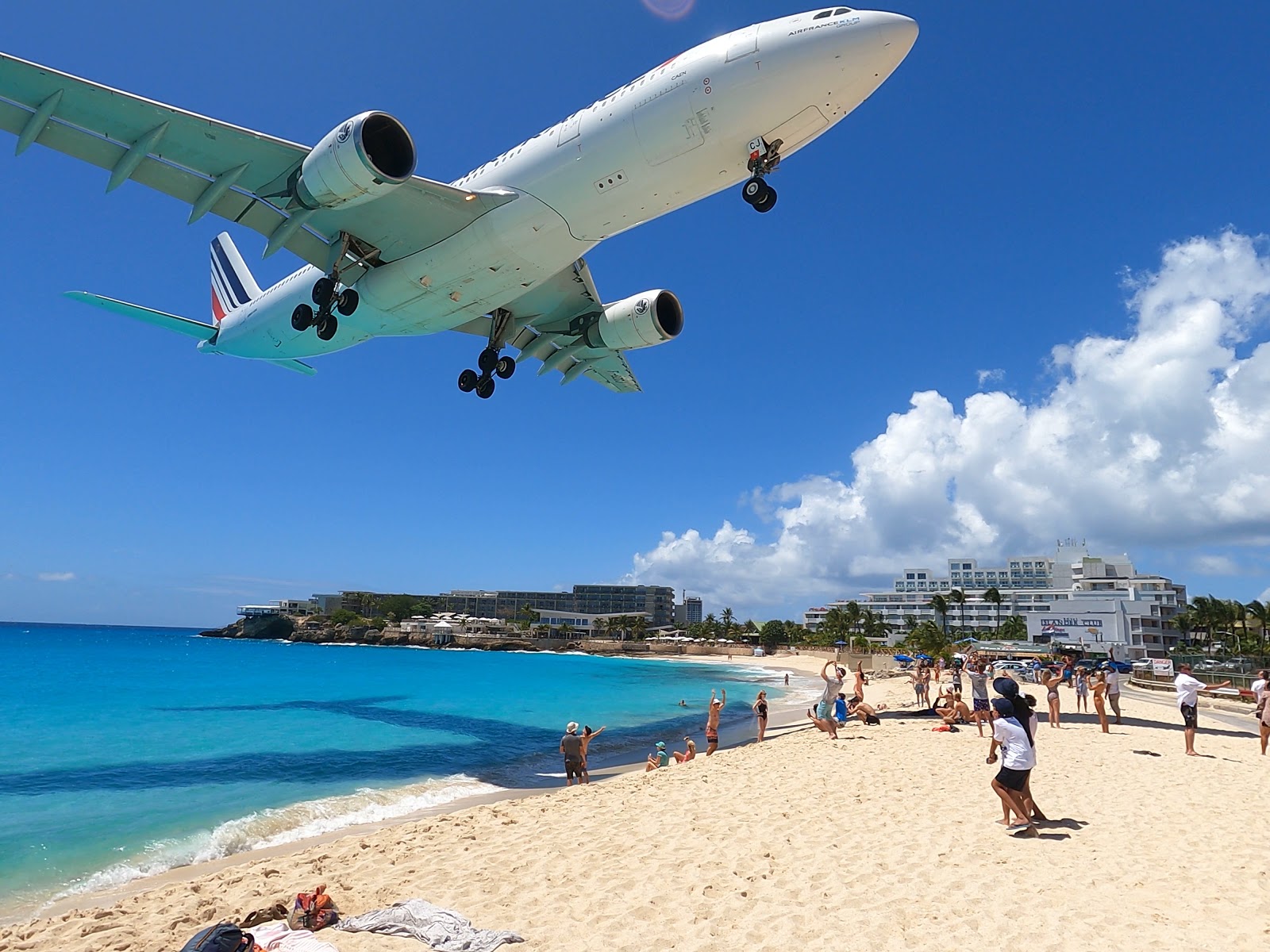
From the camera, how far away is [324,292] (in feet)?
54.2

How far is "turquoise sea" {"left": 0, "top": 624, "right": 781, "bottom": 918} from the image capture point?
14195mm

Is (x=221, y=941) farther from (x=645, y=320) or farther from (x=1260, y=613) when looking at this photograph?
(x=1260, y=613)

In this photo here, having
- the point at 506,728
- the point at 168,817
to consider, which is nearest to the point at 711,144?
the point at 168,817

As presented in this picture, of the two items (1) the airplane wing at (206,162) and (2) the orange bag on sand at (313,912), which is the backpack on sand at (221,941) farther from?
(1) the airplane wing at (206,162)

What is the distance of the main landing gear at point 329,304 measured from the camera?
16.5 metres

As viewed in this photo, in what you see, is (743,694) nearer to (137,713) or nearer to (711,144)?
(137,713)

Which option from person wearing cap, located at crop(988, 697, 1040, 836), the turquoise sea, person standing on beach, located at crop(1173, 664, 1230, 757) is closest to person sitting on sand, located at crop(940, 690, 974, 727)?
person standing on beach, located at crop(1173, 664, 1230, 757)

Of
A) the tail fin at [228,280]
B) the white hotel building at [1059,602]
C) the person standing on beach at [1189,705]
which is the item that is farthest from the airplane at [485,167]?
the white hotel building at [1059,602]

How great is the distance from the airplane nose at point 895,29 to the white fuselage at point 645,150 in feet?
0.06

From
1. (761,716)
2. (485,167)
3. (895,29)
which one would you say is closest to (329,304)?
(485,167)

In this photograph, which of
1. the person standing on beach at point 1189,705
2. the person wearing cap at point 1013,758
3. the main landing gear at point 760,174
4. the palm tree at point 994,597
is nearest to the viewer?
the person wearing cap at point 1013,758

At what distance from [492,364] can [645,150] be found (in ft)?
29.9

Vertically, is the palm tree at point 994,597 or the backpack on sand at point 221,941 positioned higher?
the palm tree at point 994,597

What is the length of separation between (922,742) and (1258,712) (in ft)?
25.4
